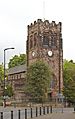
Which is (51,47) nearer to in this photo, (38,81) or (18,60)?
(38,81)

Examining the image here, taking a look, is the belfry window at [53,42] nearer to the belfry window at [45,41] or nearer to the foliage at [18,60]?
the belfry window at [45,41]

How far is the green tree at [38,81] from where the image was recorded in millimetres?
95812

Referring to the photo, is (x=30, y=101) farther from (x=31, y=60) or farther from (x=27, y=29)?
(x=27, y=29)

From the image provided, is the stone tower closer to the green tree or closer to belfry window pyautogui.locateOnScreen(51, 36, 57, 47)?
belfry window pyautogui.locateOnScreen(51, 36, 57, 47)

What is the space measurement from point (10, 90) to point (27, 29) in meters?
18.9

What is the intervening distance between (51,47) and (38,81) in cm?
1576

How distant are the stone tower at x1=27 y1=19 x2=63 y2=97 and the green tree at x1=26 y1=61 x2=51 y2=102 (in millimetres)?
9602

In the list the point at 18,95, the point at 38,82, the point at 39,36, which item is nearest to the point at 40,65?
the point at 38,82

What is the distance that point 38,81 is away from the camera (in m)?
96.2

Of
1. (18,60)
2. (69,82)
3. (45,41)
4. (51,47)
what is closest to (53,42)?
(51,47)

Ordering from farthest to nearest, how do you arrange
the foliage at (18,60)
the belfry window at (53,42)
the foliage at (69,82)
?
the foliage at (18,60) < the belfry window at (53,42) < the foliage at (69,82)

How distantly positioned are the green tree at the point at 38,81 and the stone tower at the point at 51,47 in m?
9.60

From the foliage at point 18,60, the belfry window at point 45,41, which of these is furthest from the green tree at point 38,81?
the foliage at point 18,60

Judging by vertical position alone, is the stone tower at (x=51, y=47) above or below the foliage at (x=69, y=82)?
above
